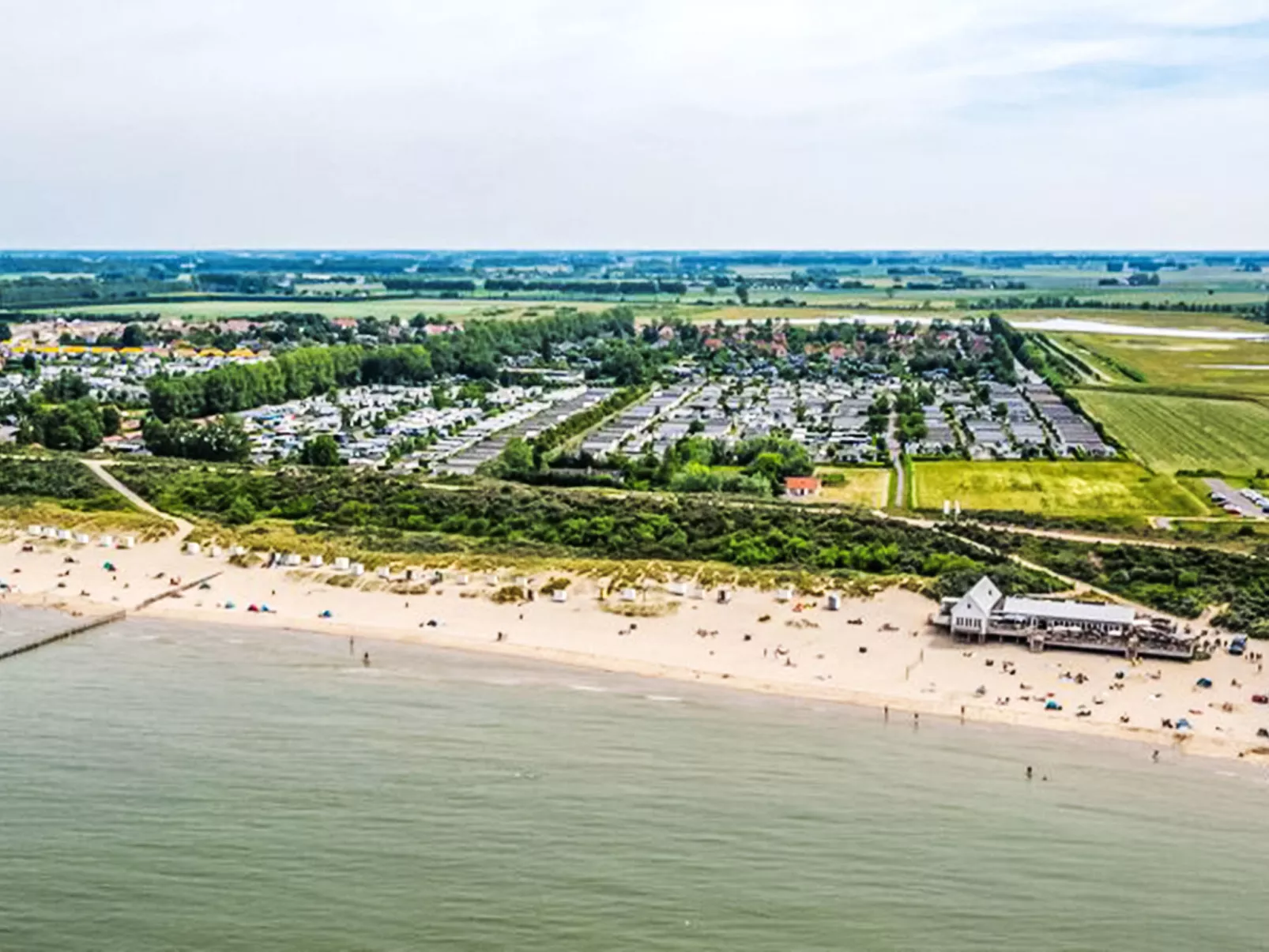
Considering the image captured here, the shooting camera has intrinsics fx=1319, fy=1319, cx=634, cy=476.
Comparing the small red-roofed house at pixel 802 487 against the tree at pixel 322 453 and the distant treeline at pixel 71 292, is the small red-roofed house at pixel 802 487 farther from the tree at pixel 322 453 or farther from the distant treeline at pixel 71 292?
the distant treeline at pixel 71 292

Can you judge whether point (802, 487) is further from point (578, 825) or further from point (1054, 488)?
point (578, 825)

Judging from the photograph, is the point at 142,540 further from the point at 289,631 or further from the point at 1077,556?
the point at 1077,556

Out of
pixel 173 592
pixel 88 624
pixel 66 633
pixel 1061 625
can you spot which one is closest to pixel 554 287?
pixel 173 592

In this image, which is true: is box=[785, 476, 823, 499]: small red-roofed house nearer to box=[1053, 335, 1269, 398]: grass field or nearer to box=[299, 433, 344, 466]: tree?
box=[299, 433, 344, 466]: tree

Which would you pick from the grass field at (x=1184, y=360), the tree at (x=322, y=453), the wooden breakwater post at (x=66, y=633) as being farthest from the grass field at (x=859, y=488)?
the grass field at (x=1184, y=360)

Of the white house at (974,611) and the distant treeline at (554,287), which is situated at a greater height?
the distant treeline at (554,287)
